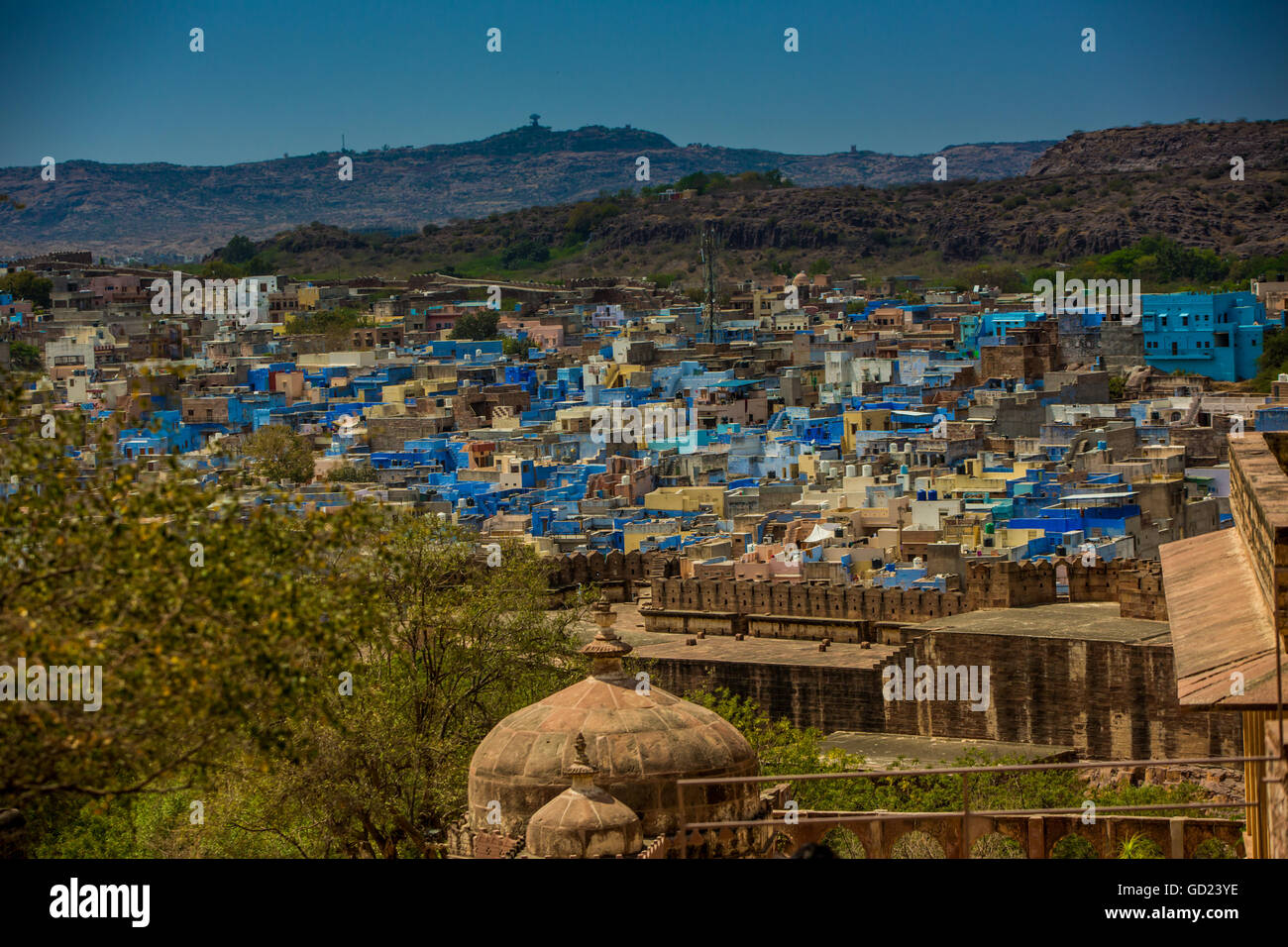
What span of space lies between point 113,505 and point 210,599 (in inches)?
24.4

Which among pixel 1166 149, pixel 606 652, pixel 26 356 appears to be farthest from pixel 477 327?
pixel 606 652

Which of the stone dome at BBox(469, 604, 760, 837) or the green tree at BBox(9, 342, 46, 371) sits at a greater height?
the green tree at BBox(9, 342, 46, 371)

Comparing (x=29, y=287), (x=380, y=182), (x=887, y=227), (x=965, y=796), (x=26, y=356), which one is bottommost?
(x=965, y=796)

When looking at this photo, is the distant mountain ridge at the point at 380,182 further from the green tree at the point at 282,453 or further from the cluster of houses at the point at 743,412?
the green tree at the point at 282,453

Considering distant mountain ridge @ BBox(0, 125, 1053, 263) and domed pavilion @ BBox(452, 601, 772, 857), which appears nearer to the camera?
domed pavilion @ BBox(452, 601, 772, 857)

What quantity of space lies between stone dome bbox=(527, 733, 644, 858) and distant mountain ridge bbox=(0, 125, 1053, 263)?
119 m

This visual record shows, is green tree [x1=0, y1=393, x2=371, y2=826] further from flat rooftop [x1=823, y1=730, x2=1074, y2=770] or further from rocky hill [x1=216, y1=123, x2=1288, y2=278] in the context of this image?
rocky hill [x1=216, y1=123, x2=1288, y2=278]

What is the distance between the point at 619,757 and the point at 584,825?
75 centimetres

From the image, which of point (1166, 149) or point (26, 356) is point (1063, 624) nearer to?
point (26, 356)

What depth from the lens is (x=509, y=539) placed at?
90.6 feet

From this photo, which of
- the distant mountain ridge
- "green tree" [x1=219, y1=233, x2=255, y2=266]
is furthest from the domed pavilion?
the distant mountain ridge

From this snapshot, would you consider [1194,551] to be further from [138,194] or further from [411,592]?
[138,194]

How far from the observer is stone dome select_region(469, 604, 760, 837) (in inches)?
405

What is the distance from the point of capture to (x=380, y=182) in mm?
178750
